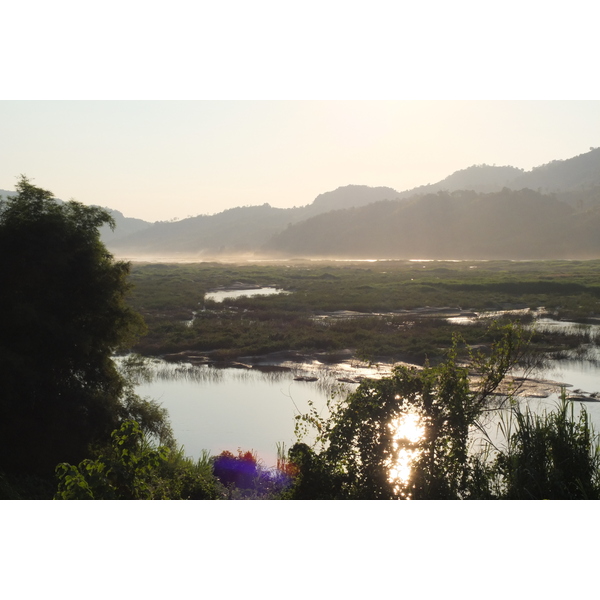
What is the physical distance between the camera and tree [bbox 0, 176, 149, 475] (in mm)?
11094

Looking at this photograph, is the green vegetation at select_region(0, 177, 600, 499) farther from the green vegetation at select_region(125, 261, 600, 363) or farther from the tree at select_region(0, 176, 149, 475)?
the green vegetation at select_region(125, 261, 600, 363)

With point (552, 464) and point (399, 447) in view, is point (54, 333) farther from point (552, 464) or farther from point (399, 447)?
point (552, 464)

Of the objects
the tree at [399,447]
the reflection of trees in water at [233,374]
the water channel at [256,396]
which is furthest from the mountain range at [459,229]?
the tree at [399,447]

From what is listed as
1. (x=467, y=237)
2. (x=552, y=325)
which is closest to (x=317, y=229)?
Result: (x=467, y=237)

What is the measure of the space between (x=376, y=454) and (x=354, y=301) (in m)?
33.3

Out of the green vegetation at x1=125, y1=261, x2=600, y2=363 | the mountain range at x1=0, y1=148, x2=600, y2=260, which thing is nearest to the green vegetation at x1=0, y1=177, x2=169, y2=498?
the green vegetation at x1=125, y1=261, x2=600, y2=363

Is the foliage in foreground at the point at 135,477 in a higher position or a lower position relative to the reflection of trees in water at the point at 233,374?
higher

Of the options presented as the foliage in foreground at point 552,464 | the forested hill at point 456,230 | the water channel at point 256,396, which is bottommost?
the water channel at point 256,396

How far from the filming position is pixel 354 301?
138ft

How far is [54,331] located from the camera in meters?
11.6

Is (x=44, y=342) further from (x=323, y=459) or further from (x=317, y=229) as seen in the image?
(x=317, y=229)

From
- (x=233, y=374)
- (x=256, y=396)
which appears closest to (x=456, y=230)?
(x=233, y=374)

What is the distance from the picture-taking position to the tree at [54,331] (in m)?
11.1

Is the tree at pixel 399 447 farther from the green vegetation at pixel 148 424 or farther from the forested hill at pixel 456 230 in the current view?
the forested hill at pixel 456 230
